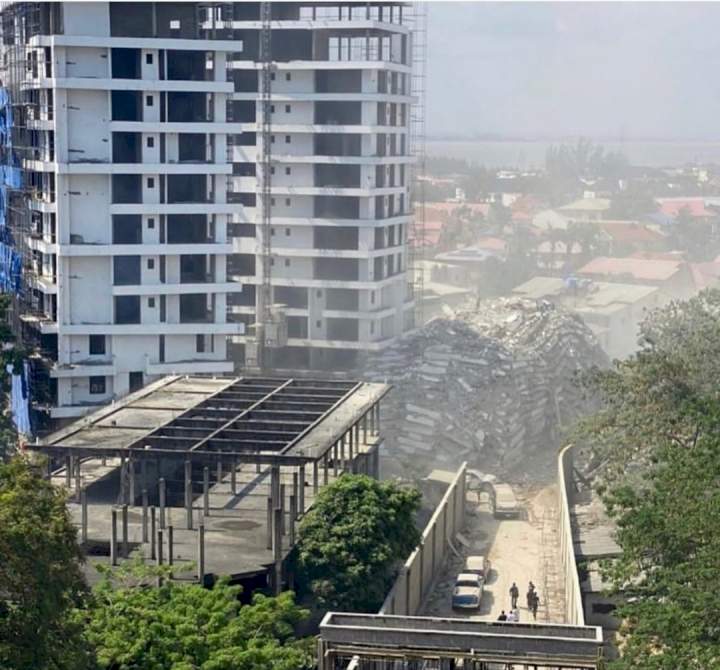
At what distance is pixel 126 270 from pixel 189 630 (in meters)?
18.3

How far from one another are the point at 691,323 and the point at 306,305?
440 inches

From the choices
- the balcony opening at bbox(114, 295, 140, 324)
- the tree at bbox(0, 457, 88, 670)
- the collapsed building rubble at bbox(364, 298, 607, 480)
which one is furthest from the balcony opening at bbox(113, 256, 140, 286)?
the tree at bbox(0, 457, 88, 670)

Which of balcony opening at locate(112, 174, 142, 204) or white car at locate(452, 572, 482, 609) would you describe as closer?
white car at locate(452, 572, 482, 609)

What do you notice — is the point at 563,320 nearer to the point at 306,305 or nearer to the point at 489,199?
the point at 306,305

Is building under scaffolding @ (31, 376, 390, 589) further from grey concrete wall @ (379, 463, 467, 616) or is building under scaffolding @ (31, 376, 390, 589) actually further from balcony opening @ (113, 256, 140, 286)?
balcony opening @ (113, 256, 140, 286)

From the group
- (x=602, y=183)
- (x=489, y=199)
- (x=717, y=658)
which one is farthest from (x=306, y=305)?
(x=602, y=183)

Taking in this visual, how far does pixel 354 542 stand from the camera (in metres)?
22.8

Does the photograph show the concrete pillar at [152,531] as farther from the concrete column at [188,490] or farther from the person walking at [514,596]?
the person walking at [514,596]

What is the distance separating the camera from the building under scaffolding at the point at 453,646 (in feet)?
53.9

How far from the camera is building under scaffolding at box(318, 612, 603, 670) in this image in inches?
647

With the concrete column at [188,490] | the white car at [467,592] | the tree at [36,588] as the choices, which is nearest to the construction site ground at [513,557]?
the white car at [467,592]

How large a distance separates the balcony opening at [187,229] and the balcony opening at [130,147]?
1.54 meters

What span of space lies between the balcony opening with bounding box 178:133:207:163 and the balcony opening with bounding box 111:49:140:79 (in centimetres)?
180

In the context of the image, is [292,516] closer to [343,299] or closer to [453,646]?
[453,646]
